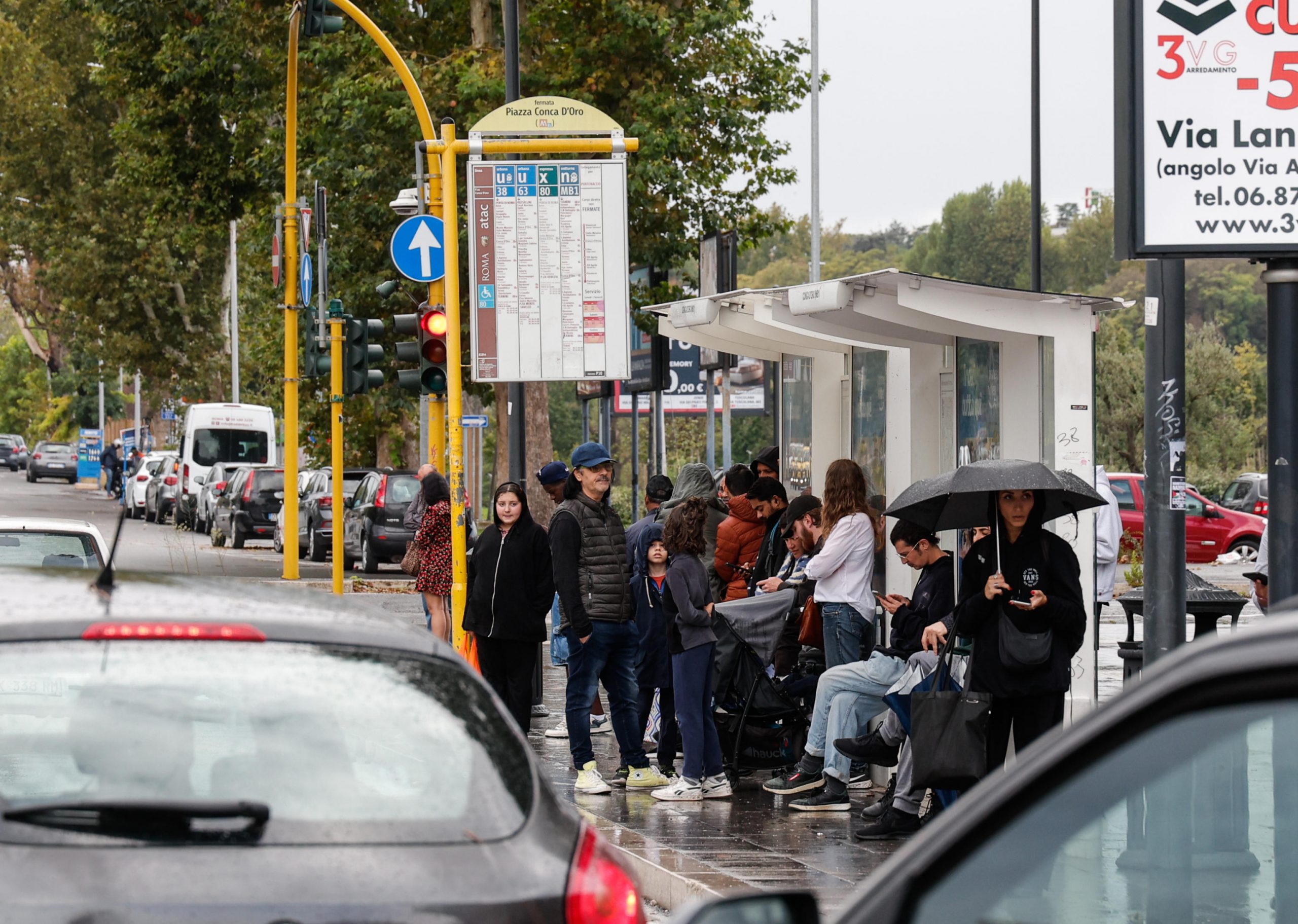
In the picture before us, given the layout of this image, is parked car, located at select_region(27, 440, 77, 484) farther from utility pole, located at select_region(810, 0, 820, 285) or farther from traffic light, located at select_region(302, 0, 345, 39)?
traffic light, located at select_region(302, 0, 345, 39)

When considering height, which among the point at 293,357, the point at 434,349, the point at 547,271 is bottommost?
the point at 434,349

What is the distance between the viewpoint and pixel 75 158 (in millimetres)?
51969

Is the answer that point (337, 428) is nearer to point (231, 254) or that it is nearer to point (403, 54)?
point (403, 54)

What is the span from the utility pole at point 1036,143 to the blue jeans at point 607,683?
1369cm

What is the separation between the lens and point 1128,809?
212 centimetres

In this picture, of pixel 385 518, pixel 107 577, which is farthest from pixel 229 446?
pixel 107 577

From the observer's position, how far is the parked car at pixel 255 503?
33500mm

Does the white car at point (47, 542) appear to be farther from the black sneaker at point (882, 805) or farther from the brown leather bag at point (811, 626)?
the black sneaker at point (882, 805)

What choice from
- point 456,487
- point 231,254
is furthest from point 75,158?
point 456,487

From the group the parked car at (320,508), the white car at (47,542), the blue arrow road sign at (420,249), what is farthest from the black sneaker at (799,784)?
the parked car at (320,508)

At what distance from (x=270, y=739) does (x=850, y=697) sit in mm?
6171

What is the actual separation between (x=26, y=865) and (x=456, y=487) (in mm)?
9423

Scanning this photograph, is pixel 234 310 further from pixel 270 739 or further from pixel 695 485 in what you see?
pixel 270 739

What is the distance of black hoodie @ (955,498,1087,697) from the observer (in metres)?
7.54
